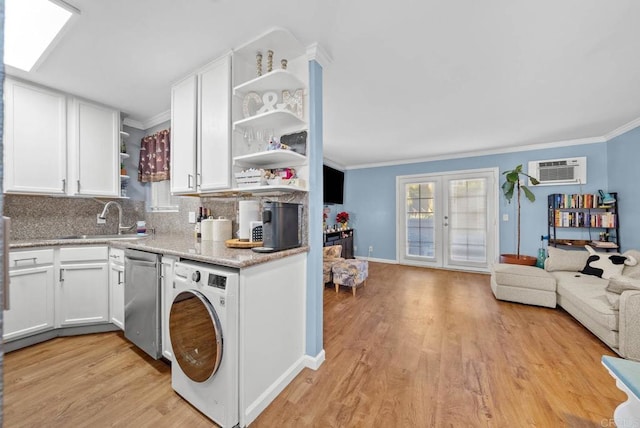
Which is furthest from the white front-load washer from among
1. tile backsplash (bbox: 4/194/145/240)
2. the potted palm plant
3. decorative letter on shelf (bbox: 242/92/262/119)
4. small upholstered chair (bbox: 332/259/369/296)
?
the potted palm plant

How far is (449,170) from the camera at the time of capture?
5.11 meters

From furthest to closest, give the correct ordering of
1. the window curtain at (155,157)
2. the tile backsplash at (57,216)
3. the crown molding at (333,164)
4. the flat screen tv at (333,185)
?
the crown molding at (333,164) < the flat screen tv at (333,185) < the window curtain at (155,157) < the tile backsplash at (57,216)

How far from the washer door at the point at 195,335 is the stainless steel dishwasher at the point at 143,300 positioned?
344 mm

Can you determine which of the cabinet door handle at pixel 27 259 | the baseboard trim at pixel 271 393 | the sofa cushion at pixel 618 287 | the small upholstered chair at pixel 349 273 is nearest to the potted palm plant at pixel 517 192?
the sofa cushion at pixel 618 287

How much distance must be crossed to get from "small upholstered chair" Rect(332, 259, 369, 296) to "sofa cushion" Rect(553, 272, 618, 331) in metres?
2.32

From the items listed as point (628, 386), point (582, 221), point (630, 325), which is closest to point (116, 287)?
point (628, 386)

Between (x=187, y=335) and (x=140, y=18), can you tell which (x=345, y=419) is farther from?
(x=140, y=18)

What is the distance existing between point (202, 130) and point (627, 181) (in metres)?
5.50

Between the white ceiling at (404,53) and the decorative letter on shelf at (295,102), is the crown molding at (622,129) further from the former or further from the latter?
the decorative letter on shelf at (295,102)

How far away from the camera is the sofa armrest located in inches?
75.0

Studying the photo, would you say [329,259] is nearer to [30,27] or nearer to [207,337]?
[207,337]

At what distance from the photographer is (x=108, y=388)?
1644mm

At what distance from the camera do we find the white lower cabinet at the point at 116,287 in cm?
223

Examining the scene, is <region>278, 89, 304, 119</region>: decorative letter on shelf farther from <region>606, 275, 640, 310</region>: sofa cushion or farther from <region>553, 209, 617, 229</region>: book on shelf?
<region>553, 209, 617, 229</region>: book on shelf
